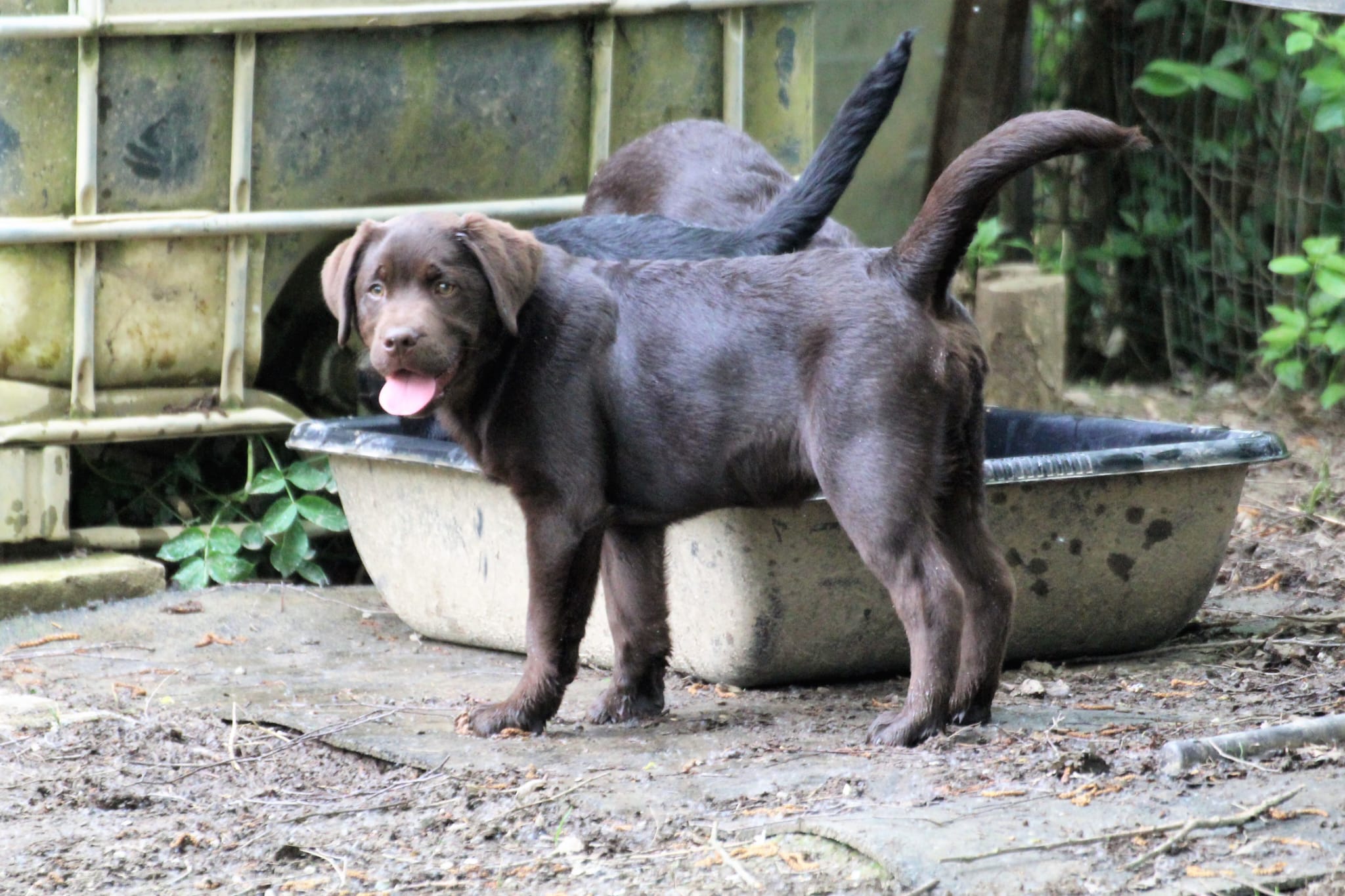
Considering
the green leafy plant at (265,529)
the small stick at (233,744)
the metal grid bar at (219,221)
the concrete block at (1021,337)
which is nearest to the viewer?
the small stick at (233,744)

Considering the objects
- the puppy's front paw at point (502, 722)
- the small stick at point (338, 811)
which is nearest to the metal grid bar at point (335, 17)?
the puppy's front paw at point (502, 722)

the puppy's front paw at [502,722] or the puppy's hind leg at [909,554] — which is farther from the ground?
the puppy's hind leg at [909,554]

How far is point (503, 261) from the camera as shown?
4.16 metres

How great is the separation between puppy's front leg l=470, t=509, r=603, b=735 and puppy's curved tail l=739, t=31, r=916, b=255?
1.03m

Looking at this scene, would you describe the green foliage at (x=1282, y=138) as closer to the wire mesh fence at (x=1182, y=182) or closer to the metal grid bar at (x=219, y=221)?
the wire mesh fence at (x=1182, y=182)

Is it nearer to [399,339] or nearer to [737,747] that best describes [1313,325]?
[737,747]

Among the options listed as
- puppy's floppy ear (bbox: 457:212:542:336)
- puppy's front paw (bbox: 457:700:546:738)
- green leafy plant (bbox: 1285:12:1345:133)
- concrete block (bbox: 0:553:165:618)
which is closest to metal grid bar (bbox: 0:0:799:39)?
concrete block (bbox: 0:553:165:618)

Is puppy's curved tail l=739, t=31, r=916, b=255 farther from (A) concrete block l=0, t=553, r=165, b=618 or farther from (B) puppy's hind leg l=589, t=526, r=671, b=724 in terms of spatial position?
(A) concrete block l=0, t=553, r=165, b=618

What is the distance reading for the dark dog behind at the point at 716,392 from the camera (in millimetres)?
3939

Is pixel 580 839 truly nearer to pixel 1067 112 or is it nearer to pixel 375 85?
pixel 1067 112

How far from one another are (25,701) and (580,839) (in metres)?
2.01

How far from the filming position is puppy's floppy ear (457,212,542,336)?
13.6 ft

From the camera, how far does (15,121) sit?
5.66m

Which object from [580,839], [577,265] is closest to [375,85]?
[577,265]
